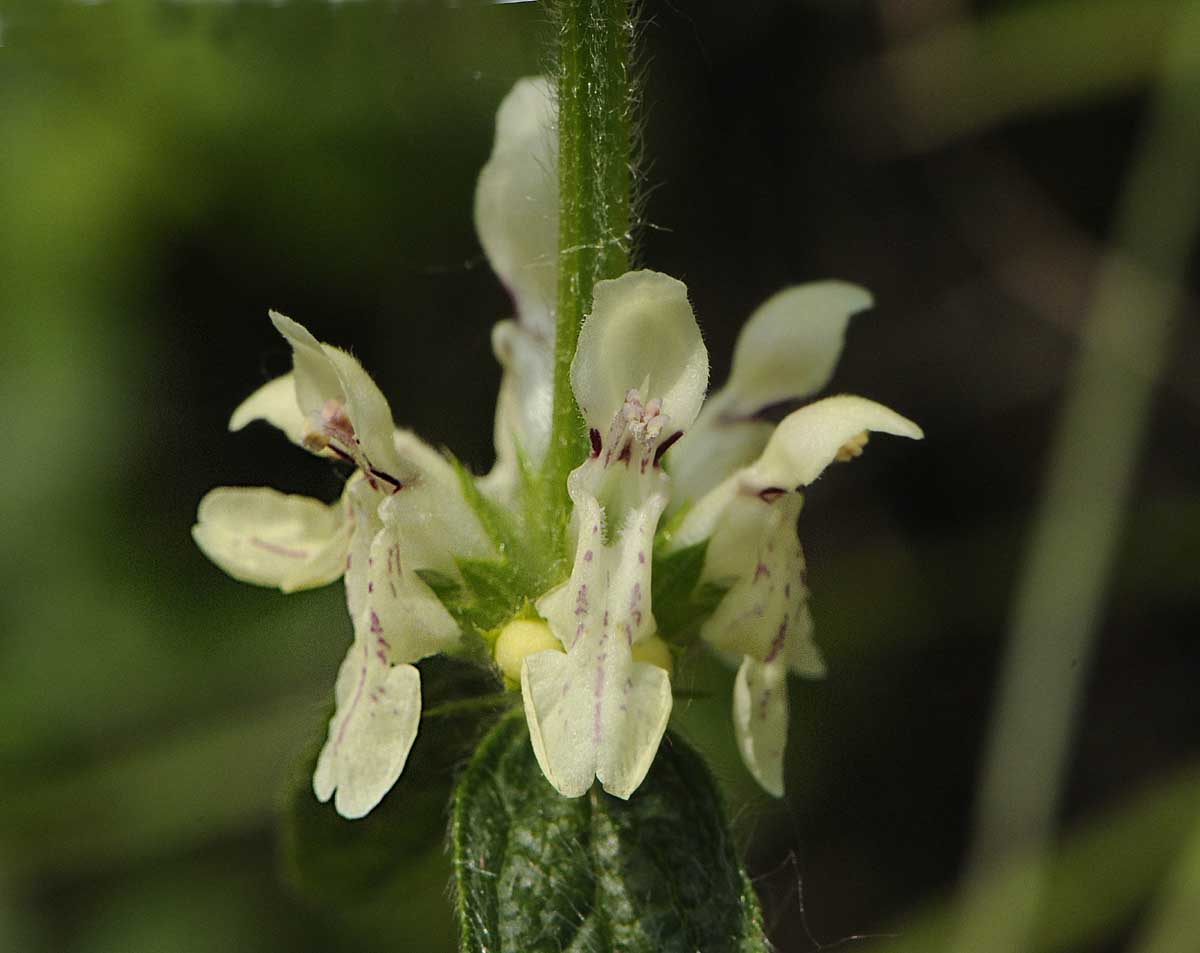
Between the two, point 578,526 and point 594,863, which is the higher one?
point 578,526

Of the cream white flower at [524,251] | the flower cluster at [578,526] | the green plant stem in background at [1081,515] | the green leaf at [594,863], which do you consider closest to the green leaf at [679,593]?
the flower cluster at [578,526]

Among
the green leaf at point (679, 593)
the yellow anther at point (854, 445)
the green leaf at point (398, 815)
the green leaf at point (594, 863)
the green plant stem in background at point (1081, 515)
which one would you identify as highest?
the yellow anther at point (854, 445)

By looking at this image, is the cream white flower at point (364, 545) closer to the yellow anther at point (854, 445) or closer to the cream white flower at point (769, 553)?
the cream white flower at point (769, 553)

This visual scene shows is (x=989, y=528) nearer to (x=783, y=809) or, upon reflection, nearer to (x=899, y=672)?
(x=899, y=672)

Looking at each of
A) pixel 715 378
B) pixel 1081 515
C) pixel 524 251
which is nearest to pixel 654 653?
pixel 524 251

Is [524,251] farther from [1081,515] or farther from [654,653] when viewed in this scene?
[1081,515]

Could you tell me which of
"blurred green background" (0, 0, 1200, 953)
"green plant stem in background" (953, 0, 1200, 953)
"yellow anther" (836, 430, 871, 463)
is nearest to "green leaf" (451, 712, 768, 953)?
"yellow anther" (836, 430, 871, 463)

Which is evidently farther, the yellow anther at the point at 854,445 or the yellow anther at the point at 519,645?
the yellow anther at the point at 854,445

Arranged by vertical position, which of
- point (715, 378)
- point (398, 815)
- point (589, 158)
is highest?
point (589, 158)
